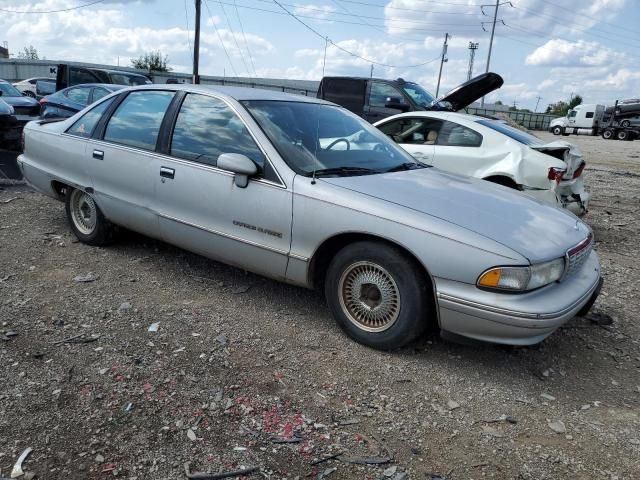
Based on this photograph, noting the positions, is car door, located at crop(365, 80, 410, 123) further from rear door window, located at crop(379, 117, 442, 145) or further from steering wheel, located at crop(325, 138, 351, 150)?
steering wheel, located at crop(325, 138, 351, 150)

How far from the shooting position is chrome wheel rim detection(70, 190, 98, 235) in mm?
5043

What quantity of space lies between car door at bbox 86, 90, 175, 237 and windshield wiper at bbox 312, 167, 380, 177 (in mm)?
1454

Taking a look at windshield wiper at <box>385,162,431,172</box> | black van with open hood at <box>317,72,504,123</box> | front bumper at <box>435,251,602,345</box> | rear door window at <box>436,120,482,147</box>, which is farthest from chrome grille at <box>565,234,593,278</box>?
black van with open hood at <box>317,72,504,123</box>

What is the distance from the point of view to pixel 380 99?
1095 cm

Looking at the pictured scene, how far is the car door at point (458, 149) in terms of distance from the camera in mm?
6535

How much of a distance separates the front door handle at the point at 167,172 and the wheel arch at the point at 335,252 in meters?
1.37

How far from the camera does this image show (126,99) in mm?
4727

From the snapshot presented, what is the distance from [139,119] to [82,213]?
4.17ft

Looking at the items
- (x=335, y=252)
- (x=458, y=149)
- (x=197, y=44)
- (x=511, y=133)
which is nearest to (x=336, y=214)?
(x=335, y=252)

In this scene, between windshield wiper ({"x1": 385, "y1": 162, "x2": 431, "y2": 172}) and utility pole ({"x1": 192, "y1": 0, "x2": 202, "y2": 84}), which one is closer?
windshield wiper ({"x1": 385, "y1": 162, "x2": 431, "y2": 172})

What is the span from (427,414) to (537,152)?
4.42m

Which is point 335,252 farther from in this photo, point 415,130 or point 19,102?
point 19,102

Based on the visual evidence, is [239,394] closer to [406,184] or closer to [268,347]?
[268,347]

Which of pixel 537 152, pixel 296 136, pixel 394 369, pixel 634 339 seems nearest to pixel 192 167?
pixel 296 136
